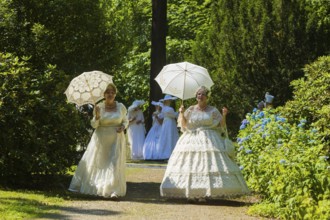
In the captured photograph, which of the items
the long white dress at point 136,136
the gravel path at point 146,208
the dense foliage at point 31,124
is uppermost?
the dense foliage at point 31,124

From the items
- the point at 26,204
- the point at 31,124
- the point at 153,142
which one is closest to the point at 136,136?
the point at 153,142

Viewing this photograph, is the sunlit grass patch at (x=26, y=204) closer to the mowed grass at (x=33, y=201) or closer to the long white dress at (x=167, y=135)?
the mowed grass at (x=33, y=201)

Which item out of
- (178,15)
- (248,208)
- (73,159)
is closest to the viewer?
(248,208)

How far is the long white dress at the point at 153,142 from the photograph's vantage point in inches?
879

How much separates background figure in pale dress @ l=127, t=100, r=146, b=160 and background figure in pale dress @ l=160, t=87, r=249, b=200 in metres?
11.0

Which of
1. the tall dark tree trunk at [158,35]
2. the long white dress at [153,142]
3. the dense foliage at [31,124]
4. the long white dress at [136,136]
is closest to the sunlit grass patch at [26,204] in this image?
the dense foliage at [31,124]

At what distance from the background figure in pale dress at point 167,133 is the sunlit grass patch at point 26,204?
10017 mm

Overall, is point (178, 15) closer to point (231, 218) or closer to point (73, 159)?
point (73, 159)

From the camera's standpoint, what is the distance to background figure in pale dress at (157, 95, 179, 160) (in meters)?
22.1

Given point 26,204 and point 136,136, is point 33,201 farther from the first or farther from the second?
point 136,136

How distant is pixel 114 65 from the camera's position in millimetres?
15727

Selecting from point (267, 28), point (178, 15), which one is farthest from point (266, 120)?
point (178, 15)

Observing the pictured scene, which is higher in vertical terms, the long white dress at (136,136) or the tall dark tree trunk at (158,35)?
the tall dark tree trunk at (158,35)

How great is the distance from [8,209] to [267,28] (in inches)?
638
